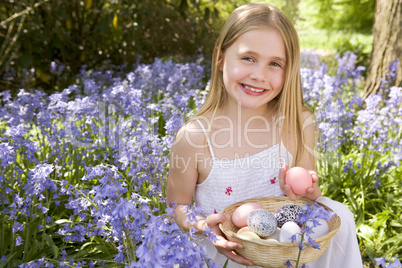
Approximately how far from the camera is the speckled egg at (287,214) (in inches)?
81.8

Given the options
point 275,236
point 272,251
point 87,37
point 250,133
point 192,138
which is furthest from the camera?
point 87,37

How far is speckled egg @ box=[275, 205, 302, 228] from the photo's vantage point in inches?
81.8

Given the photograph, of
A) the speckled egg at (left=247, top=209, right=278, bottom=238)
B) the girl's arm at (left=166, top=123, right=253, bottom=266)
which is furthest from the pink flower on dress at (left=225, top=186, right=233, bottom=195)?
the speckled egg at (left=247, top=209, right=278, bottom=238)

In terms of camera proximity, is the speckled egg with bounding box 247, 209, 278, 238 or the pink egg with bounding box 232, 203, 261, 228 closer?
the speckled egg with bounding box 247, 209, 278, 238

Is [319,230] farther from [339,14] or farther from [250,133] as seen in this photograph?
[339,14]

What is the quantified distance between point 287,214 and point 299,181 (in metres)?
0.17

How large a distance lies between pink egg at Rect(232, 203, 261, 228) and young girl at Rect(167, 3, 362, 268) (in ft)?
0.62

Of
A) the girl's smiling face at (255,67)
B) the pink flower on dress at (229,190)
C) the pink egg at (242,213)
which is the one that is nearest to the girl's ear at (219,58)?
the girl's smiling face at (255,67)

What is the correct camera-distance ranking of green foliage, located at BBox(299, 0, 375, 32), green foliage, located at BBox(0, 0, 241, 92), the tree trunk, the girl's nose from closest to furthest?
the girl's nose < the tree trunk < green foliage, located at BBox(0, 0, 241, 92) < green foliage, located at BBox(299, 0, 375, 32)

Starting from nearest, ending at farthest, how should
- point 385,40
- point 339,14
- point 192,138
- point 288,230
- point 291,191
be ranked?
point 288,230, point 291,191, point 192,138, point 385,40, point 339,14

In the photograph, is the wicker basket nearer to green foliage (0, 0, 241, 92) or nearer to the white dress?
the white dress

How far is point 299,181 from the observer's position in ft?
7.00

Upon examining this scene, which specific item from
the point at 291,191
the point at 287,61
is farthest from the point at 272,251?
the point at 287,61

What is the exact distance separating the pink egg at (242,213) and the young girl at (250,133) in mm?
188
